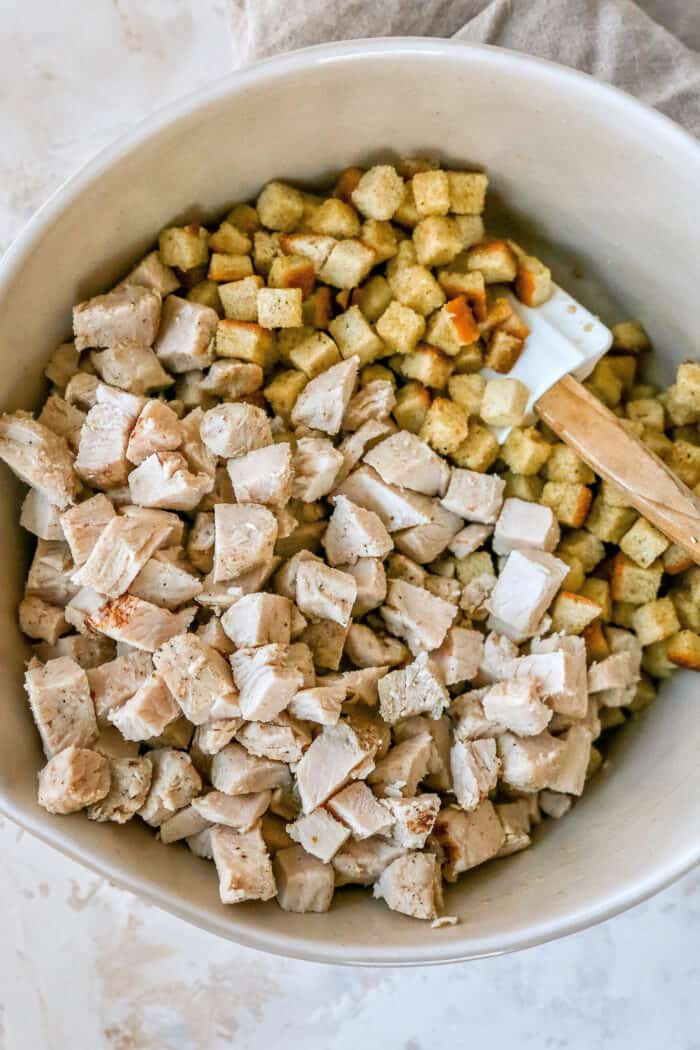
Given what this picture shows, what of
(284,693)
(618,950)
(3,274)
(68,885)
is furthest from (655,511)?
(68,885)

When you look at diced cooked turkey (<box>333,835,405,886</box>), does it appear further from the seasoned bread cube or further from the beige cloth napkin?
the beige cloth napkin

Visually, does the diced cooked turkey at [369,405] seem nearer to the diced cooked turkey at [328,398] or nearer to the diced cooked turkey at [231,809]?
the diced cooked turkey at [328,398]

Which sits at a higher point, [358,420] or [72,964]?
[358,420]

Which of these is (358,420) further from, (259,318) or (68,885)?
(68,885)

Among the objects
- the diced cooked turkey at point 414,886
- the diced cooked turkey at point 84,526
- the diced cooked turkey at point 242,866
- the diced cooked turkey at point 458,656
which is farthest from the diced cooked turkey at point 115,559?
the diced cooked turkey at point 414,886

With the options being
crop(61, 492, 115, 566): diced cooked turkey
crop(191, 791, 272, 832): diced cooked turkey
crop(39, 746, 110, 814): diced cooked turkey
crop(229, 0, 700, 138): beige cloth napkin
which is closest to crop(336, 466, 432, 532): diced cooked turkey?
crop(61, 492, 115, 566): diced cooked turkey

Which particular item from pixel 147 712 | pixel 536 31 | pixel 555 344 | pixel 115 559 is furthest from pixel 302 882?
A: pixel 536 31

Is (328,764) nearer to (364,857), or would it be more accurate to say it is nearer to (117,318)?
(364,857)
